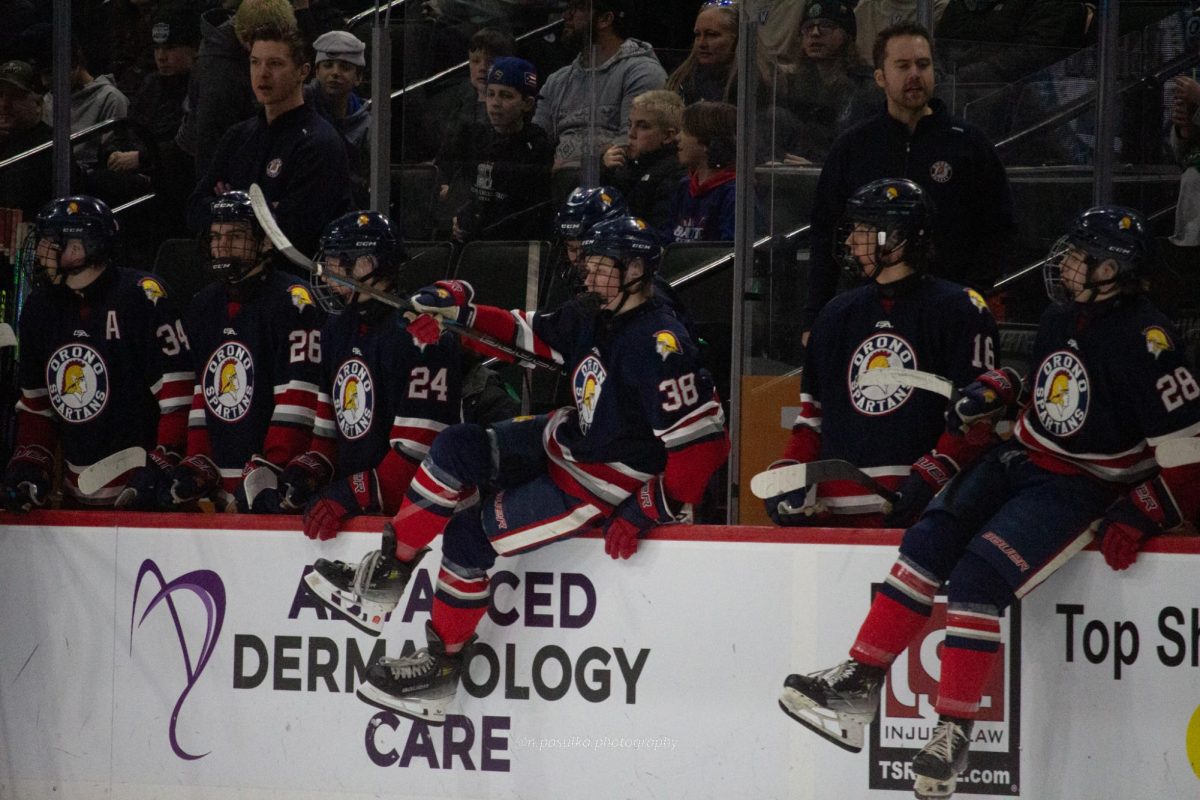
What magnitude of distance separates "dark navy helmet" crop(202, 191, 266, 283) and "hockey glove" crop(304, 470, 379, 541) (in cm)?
76

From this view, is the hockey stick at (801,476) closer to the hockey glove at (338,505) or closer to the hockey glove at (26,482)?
the hockey glove at (338,505)

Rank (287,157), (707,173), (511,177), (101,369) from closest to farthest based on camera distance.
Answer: (101,369) < (287,157) < (707,173) < (511,177)

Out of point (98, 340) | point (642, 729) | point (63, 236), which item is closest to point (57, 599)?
point (98, 340)

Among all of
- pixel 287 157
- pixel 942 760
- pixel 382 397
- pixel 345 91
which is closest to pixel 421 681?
pixel 382 397

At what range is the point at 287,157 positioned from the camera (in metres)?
5.08

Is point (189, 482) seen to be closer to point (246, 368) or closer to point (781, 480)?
point (246, 368)

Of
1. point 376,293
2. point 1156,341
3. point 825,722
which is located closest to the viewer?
point 1156,341

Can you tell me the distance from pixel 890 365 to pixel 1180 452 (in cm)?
74

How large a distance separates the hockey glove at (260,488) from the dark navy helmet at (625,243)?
104cm

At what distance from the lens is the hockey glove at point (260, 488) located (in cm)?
433

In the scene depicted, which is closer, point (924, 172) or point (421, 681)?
point (421, 681)

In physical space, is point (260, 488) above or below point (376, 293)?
below

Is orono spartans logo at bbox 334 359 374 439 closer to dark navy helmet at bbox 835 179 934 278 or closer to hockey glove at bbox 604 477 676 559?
hockey glove at bbox 604 477 676 559

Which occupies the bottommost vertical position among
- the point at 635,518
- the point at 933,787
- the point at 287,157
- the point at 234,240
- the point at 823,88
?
the point at 933,787
